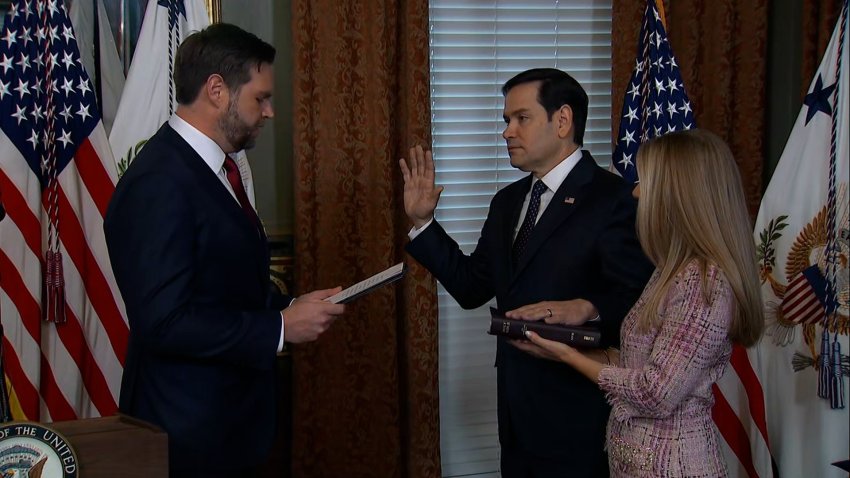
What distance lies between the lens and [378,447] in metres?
3.31

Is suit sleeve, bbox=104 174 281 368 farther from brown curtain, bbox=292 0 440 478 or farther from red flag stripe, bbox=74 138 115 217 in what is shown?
brown curtain, bbox=292 0 440 478

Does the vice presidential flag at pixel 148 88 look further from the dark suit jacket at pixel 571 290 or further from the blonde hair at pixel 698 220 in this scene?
the blonde hair at pixel 698 220

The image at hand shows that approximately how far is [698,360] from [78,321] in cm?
206

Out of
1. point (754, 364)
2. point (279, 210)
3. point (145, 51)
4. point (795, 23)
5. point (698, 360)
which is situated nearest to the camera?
point (698, 360)

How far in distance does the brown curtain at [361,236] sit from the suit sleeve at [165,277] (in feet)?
4.16

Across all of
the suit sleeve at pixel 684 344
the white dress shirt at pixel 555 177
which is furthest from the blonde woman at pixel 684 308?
the white dress shirt at pixel 555 177

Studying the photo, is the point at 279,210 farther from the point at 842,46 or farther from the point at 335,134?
the point at 842,46

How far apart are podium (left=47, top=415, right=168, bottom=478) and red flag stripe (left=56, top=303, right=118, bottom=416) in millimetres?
1335

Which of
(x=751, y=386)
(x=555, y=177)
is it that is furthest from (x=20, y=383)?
(x=751, y=386)

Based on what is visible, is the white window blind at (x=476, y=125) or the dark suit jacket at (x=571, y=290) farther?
the white window blind at (x=476, y=125)

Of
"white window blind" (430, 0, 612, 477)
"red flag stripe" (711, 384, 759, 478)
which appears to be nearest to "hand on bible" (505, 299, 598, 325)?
"red flag stripe" (711, 384, 759, 478)

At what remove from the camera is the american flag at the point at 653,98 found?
3.11 metres

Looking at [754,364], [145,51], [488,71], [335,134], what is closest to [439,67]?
[488,71]

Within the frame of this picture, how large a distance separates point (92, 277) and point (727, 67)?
2682mm
